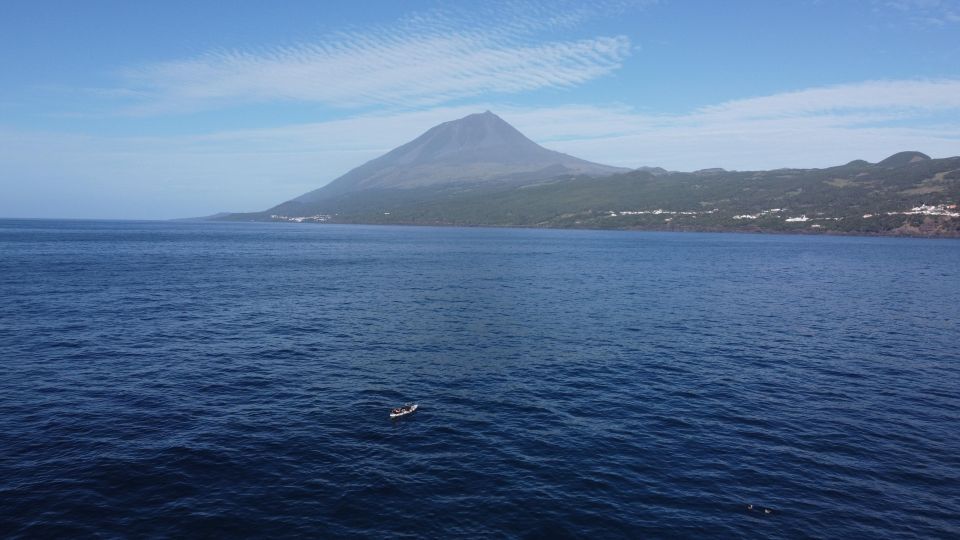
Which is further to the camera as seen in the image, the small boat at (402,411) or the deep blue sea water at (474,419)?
the small boat at (402,411)

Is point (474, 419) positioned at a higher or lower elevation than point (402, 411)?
lower

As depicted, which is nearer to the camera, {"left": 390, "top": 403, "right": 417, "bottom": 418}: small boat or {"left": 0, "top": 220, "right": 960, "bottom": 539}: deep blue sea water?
{"left": 0, "top": 220, "right": 960, "bottom": 539}: deep blue sea water

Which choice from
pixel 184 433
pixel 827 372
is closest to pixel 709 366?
pixel 827 372

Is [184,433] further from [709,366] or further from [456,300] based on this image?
[456,300]

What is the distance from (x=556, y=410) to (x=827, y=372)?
1202 inches

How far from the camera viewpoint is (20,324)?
67562 mm

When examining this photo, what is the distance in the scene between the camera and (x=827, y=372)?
53781 mm

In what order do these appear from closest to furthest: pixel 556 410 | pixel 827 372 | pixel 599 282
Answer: pixel 556 410 → pixel 827 372 → pixel 599 282

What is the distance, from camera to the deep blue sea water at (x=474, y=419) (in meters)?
28.4

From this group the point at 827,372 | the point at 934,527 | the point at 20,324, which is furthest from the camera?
the point at 20,324

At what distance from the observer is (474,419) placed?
40500 mm

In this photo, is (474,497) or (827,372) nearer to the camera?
(474,497)

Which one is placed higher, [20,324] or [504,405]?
[20,324]

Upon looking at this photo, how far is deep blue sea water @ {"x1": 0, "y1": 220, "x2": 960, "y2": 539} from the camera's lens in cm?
2838
